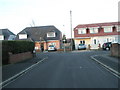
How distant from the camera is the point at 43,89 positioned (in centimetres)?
816

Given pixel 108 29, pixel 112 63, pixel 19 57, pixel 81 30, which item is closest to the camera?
pixel 112 63

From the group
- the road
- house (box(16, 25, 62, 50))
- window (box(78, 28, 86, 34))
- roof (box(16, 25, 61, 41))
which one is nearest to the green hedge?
the road

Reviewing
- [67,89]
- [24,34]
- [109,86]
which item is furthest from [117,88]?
[24,34]

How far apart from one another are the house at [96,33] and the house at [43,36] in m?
5.85

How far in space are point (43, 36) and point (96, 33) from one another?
15.1m

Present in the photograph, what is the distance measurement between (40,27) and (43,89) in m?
56.0

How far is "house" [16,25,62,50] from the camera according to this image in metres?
57.0

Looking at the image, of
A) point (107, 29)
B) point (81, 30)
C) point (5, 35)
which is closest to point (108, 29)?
point (107, 29)

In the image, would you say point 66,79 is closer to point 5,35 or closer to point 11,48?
point 11,48

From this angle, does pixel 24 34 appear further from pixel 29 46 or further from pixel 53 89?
pixel 53 89

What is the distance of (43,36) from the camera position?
58.6 m

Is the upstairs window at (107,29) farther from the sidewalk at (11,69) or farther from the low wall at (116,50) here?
the sidewalk at (11,69)

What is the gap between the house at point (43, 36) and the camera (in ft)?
187

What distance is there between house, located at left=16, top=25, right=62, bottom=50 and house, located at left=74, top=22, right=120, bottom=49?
5846 millimetres
